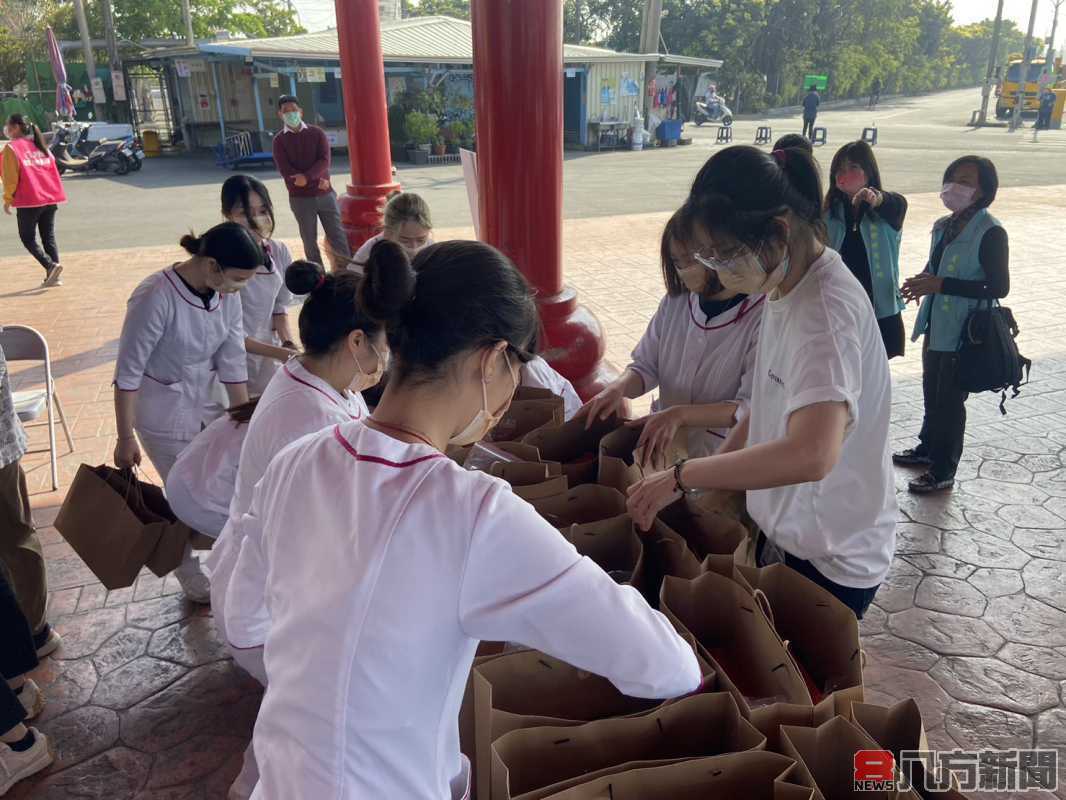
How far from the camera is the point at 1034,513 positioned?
3508 millimetres

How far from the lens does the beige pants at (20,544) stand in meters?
2.46

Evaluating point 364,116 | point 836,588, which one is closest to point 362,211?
point 364,116

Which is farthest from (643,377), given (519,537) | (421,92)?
(421,92)

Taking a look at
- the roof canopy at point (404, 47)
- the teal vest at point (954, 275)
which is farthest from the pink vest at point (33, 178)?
the roof canopy at point (404, 47)

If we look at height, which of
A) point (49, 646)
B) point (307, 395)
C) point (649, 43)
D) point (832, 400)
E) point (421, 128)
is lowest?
point (49, 646)

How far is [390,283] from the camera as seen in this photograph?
1031mm

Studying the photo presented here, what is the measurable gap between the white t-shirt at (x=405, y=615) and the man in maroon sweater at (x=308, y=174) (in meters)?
6.20

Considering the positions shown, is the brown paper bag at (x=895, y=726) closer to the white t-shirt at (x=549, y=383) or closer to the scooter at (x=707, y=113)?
the white t-shirt at (x=549, y=383)

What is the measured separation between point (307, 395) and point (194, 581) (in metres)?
1.49

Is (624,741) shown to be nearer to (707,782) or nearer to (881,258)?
(707,782)

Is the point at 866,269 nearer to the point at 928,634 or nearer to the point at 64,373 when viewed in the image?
the point at 928,634

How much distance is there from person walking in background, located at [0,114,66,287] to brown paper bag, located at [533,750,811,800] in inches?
323

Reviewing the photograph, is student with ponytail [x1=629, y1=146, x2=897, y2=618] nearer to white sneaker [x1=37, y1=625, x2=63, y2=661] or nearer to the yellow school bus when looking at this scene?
white sneaker [x1=37, y1=625, x2=63, y2=661]

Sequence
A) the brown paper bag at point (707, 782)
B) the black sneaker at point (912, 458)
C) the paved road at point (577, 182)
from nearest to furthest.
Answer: the brown paper bag at point (707, 782), the black sneaker at point (912, 458), the paved road at point (577, 182)
